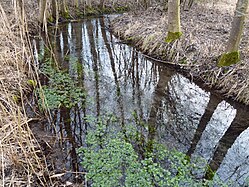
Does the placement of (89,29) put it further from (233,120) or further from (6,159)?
(6,159)

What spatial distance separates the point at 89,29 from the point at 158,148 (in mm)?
7096

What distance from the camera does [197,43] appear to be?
Answer: 5828 mm

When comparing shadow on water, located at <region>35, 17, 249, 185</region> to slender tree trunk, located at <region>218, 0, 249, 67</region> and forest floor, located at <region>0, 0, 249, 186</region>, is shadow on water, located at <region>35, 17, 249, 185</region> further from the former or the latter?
slender tree trunk, located at <region>218, 0, 249, 67</region>

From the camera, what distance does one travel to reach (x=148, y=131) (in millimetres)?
3559

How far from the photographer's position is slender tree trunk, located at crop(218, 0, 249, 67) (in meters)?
4.11

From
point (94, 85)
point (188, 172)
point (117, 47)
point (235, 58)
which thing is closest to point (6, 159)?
point (188, 172)

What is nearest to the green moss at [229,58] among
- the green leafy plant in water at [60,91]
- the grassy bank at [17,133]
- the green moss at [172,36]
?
the green moss at [172,36]

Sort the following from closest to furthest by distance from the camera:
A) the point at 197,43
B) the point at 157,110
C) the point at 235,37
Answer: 1. the point at 157,110
2. the point at 235,37
3. the point at 197,43

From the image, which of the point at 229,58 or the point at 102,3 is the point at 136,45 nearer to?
the point at 229,58

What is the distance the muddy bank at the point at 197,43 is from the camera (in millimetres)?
4536

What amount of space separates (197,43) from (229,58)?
4.42ft

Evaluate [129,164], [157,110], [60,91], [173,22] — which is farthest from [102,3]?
[129,164]

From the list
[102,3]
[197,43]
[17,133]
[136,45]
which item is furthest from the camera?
[102,3]

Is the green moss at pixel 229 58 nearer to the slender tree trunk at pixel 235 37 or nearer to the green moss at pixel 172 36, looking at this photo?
the slender tree trunk at pixel 235 37
